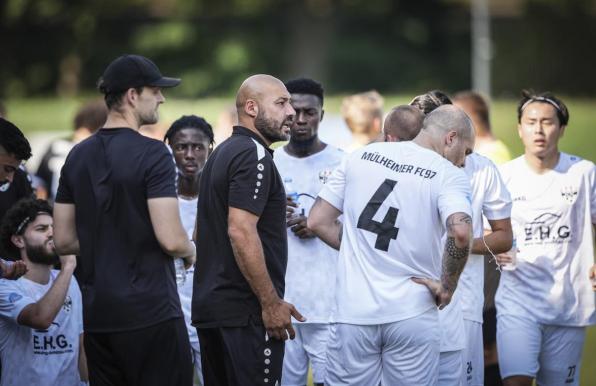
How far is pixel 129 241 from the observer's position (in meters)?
5.62

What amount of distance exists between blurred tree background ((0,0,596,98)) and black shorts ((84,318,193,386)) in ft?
127

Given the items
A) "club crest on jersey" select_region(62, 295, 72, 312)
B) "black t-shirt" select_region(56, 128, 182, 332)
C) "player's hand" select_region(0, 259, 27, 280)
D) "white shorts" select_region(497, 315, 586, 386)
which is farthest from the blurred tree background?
"black t-shirt" select_region(56, 128, 182, 332)

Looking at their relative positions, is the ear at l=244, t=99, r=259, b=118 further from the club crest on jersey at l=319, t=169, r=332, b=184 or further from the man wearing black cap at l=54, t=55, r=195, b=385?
the club crest on jersey at l=319, t=169, r=332, b=184

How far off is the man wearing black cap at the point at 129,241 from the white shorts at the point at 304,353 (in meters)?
2.33

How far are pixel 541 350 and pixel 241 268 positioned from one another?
3.37 meters

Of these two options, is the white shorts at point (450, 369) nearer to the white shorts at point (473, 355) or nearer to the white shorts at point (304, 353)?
the white shorts at point (473, 355)

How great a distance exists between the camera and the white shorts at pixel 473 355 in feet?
23.7

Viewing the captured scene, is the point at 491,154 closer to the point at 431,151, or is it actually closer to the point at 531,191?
the point at 531,191

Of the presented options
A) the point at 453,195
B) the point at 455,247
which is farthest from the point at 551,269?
the point at 453,195

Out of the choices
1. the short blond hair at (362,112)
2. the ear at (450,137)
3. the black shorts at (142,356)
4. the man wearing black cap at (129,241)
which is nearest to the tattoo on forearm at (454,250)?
the ear at (450,137)

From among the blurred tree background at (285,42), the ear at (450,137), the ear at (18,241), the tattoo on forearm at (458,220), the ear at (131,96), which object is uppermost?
the blurred tree background at (285,42)

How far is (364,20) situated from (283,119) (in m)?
42.5

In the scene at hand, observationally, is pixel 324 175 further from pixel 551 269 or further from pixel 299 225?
pixel 551 269

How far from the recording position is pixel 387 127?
22.3ft
